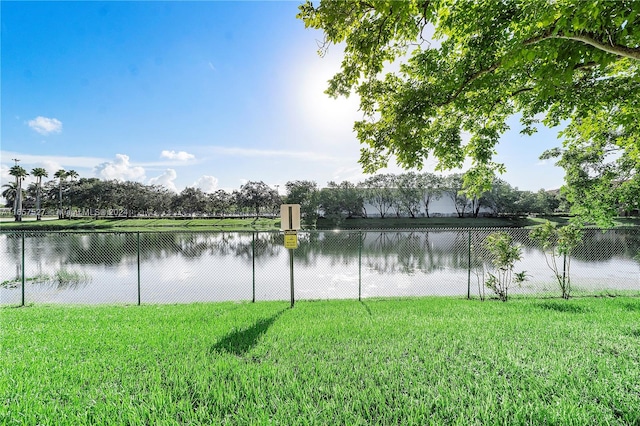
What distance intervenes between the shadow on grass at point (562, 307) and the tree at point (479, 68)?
3.54 metres

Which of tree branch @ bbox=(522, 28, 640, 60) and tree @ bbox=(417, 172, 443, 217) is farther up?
tree @ bbox=(417, 172, 443, 217)

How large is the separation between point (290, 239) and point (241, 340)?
2762 mm

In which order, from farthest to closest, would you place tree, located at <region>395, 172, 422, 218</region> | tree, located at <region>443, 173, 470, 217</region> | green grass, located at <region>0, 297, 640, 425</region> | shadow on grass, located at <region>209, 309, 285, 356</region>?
tree, located at <region>443, 173, 470, 217</region>
tree, located at <region>395, 172, 422, 218</region>
shadow on grass, located at <region>209, 309, 285, 356</region>
green grass, located at <region>0, 297, 640, 425</region>

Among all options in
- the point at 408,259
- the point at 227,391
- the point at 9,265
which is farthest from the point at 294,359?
the point at 9,265

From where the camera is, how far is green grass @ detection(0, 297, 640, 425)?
85.6 inches

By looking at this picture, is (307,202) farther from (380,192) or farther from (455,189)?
(455,189)

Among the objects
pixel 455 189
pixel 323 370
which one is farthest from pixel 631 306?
pixel 455 189

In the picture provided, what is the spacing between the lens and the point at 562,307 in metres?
5.78

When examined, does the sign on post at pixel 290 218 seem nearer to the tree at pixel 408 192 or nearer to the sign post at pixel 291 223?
the sign post at pixel 291 223

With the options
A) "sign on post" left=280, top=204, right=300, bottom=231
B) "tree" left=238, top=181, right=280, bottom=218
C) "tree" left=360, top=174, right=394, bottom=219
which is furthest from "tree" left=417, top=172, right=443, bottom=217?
"sign on post" left=280, top=204, right=300, bottom=231

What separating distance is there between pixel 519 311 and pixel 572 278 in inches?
284

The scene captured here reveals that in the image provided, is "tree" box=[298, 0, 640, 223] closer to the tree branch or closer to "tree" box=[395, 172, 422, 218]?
the tree branch

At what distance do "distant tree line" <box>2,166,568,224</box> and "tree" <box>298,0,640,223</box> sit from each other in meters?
33.5

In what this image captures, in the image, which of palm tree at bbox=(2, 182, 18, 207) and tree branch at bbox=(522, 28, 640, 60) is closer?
tree branch at bbox=(522, 28, 640, 60)
